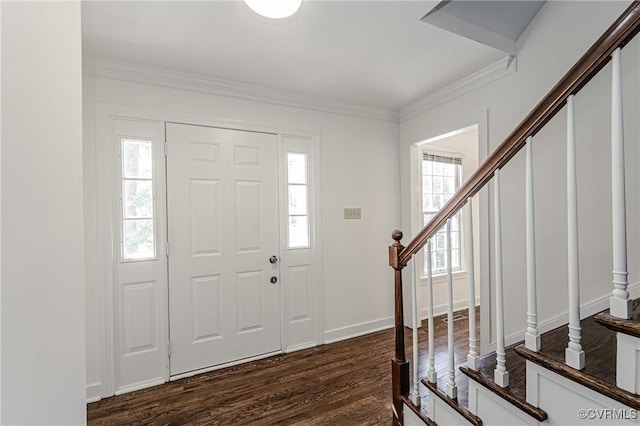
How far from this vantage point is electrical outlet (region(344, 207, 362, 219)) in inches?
121

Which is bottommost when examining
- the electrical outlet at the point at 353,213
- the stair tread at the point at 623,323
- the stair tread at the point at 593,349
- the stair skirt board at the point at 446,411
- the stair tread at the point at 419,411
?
the stair tread at the point at 419,411

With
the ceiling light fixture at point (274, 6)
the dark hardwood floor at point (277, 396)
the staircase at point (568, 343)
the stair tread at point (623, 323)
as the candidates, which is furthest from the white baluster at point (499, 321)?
the ceiling light fixture at point (274, 6)

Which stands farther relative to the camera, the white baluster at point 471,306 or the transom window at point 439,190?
the transom window at point 439,190

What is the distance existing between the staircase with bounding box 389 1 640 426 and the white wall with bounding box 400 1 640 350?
1.55ft

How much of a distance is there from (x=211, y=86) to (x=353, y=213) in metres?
1.79

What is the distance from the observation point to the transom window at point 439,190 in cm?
378

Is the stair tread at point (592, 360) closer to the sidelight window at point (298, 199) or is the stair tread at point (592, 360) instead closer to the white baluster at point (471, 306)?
the white baluster at point (471, 306)

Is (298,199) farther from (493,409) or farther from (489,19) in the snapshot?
(493,409)

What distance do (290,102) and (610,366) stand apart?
2696 millimetres

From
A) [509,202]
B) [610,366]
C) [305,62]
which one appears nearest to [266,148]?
[305,62]

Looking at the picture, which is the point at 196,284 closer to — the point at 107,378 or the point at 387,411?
the point at 107,378

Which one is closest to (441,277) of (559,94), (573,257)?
(573,257)

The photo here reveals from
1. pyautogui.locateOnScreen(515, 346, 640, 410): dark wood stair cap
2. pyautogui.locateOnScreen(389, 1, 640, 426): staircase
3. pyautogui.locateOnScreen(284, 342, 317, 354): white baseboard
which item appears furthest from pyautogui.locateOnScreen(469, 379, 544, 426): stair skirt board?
pyautogui.locateOnScreen(284, 342, 317, 354): white baseboard

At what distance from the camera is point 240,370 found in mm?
2445
